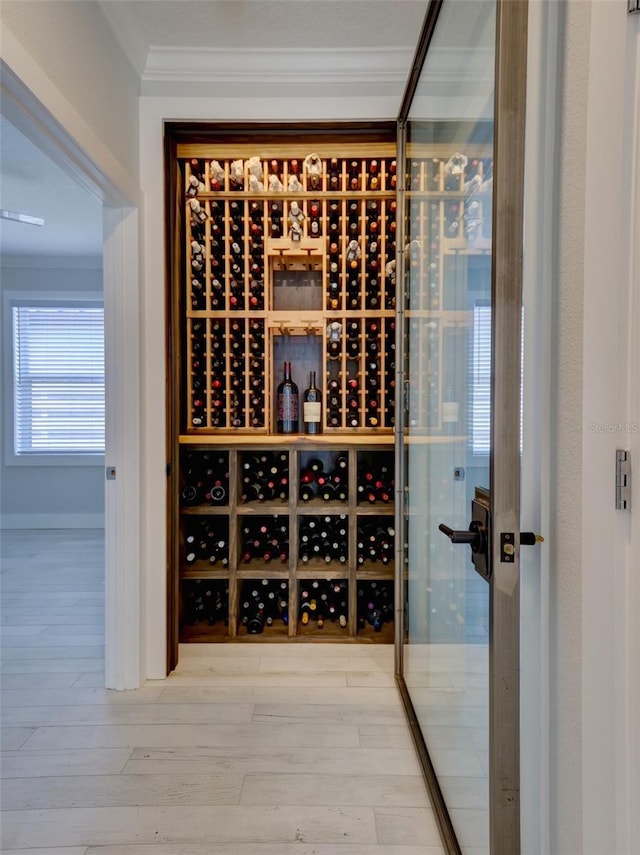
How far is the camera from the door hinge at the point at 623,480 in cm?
72

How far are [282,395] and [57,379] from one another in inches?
129

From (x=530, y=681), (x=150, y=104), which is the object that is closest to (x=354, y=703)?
(x=530, y=681)

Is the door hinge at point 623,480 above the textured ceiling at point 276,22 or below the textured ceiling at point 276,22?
below

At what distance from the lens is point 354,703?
6.85ft

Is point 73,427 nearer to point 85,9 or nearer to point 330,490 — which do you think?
point 330,490

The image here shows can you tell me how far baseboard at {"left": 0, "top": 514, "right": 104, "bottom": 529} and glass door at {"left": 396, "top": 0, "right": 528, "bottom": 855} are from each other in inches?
145

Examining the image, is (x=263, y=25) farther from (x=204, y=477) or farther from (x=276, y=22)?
(x=204, y=477)

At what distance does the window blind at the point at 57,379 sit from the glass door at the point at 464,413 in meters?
3.79

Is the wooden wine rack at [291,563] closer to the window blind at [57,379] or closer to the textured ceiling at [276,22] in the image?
the textured ceiling at [276,22]

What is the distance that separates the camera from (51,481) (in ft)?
16.0

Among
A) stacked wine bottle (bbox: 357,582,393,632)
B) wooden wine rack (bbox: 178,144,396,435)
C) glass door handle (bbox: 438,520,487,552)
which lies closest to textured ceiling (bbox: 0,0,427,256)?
wooden wine rack (bbox: 178,144,396,435)

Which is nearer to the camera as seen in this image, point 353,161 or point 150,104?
point 150,104

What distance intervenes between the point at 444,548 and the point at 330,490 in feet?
3.87

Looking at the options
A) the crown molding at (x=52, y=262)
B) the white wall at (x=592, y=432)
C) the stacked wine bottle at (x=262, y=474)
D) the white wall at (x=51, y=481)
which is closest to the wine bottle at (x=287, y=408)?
the stacked wine bottle at (x=262, y=474)
